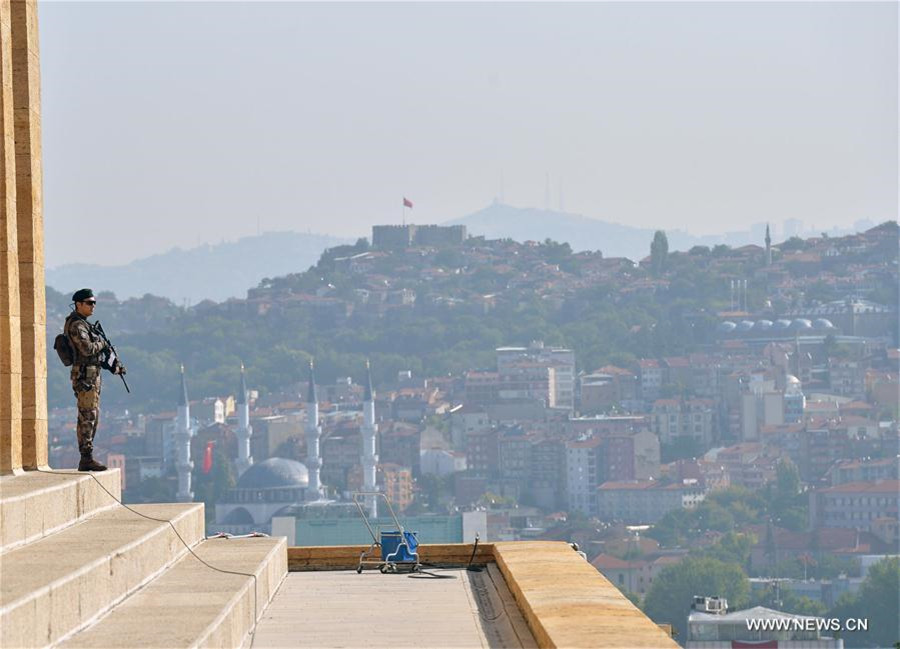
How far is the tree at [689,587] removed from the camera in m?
63.9

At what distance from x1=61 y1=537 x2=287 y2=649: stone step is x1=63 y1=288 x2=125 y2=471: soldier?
0.55m

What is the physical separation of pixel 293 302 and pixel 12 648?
12980cm

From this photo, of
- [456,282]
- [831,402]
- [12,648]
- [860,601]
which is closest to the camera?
[12,648]

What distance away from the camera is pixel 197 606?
5652 millimetres

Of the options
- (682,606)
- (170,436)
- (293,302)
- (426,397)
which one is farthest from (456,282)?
(682,606)

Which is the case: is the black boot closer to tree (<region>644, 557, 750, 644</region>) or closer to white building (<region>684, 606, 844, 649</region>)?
white building (<region>684, 606, 844, 649</region>)

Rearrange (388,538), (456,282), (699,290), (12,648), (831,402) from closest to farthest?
(12,648)
(388,538)
(831,402)
(699,290)
(456,282)

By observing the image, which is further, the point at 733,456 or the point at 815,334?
the point at 815,334

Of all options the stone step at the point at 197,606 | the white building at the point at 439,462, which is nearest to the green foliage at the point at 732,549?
the white building at the point at 439,462

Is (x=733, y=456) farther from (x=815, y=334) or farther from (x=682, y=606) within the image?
(x=682, y=606)

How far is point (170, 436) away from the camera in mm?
108000

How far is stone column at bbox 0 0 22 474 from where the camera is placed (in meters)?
7.49

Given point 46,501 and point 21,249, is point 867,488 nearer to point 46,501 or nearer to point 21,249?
point 21,249

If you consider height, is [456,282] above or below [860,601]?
above
